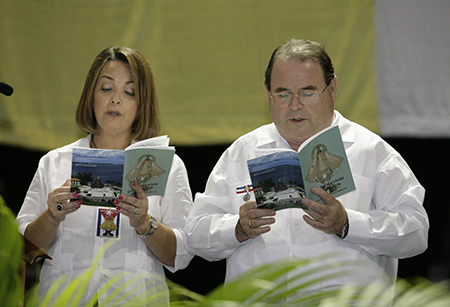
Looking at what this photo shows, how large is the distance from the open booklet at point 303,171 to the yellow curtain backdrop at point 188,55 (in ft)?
5.44

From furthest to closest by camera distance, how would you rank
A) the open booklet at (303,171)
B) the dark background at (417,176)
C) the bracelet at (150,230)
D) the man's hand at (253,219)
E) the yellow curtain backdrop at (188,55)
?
the yellow curtain backdrop at (188,55), the dark background at (417,176), the bracelet at (150,230), the man's hand at (253,219), the open booklet at (303,171)

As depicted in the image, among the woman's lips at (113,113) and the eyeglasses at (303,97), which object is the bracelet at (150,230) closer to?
the woman's lips at (113,113)

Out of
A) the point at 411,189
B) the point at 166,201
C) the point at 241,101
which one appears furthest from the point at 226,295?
the point at 241,101

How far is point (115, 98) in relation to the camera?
263cm

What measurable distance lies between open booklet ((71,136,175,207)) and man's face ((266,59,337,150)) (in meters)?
0.56

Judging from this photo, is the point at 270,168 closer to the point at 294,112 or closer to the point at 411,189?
the point at 294,112

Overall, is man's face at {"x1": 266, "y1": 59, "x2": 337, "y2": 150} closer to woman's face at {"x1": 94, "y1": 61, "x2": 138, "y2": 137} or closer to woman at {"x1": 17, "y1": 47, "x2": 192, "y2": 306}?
woman at {"x1": 17, "y1": 47, "x2": 192, "y2": 306}

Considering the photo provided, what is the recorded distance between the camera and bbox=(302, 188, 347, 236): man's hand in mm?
2008

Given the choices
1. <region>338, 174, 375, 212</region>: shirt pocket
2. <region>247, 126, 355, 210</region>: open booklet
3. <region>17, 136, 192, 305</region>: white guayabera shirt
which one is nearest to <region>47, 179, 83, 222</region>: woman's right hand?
<region>17, 136, 192, 305</region>: white guayabera shirt

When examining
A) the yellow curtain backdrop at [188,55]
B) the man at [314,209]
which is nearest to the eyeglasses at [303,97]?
the man at [314,209]

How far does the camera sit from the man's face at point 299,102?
7.77 ft

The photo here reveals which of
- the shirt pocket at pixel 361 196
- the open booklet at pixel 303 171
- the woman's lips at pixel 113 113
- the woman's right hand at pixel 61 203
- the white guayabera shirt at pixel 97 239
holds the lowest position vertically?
the white guayabera shirt at pixel 97 239

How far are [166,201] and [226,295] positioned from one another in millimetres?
1845

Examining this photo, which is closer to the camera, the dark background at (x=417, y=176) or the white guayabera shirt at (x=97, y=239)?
the white guayabera shirt at (x=97, y=239)
